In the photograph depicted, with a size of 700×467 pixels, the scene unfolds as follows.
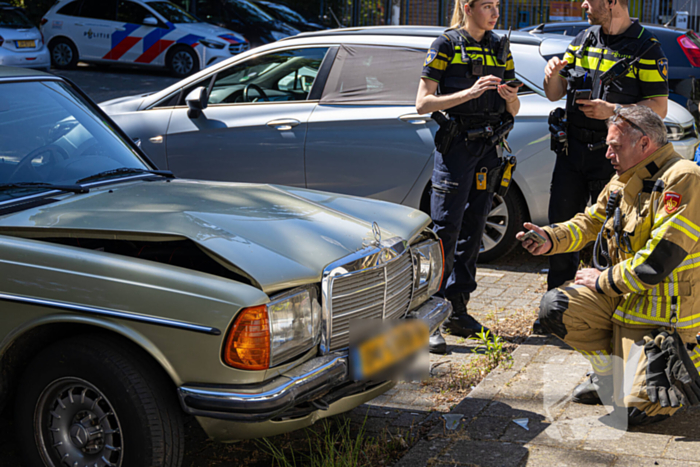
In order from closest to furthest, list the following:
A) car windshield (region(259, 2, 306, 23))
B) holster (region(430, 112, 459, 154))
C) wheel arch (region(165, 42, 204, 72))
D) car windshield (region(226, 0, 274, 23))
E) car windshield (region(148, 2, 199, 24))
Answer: holster (region(430, 112, 459, 154)), wheel arch (region(165, 42, 204, 72)), car windshield (region(148, 2, 199, 24)), car windshield (region(226, 0, 274, 23)), car windshield (region(259, 2, 306, 23))

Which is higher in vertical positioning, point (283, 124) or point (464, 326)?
point (283, 124)

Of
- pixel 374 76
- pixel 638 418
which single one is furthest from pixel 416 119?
pixel 638 418

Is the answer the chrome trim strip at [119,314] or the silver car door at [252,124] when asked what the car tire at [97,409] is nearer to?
the chrome trim strip at [119,314]

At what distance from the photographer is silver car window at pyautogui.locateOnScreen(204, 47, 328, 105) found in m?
6.36

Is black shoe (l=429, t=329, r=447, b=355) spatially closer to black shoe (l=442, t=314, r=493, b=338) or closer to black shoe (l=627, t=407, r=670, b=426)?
black shoe (l=442, t=314, r=493, b=338)

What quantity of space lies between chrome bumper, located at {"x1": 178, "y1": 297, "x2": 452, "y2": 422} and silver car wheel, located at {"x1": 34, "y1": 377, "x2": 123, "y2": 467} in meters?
0.36

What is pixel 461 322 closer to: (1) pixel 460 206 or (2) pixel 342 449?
(1) pixel 460 206

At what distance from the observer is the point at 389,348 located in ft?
10.2

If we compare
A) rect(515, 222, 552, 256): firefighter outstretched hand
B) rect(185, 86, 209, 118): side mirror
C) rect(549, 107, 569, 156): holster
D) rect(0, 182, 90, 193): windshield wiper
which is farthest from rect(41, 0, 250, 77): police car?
rect(515, 222, 552, 256): firefighter outstretched hand

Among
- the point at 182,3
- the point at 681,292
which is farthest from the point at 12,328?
the point at 182,3

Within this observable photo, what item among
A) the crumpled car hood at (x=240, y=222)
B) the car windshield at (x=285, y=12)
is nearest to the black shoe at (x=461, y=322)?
the crumpled car hood at (x=240, y=222)

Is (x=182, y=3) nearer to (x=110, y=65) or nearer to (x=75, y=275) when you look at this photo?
(x=110, y=65)

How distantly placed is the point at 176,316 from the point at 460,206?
2.47 metres

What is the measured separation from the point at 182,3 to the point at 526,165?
670 inches
